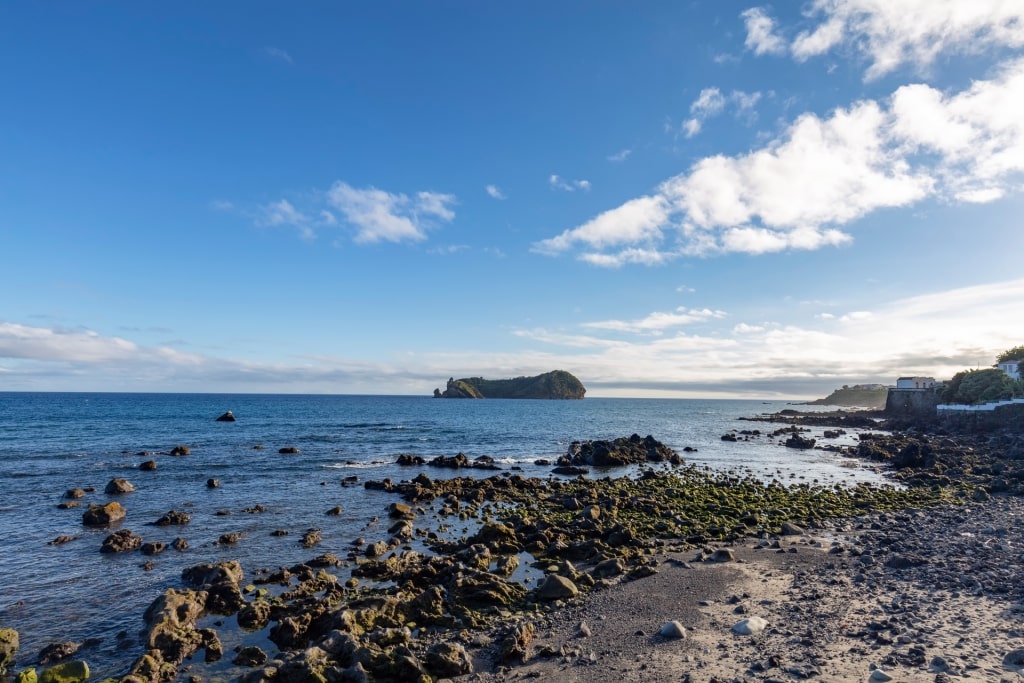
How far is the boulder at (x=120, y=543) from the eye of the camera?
2402 centimetres

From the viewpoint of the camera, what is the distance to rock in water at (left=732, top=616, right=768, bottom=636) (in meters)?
14.4

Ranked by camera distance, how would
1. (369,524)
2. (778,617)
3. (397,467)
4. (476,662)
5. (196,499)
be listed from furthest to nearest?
(397,467), (196,499), (369,524), (778,617), (476,662)

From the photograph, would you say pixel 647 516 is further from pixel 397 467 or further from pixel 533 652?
pixel 397 467

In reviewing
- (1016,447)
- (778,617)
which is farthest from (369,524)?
(1016,447)

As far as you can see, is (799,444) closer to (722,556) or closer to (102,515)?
(722,556)

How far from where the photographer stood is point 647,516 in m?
29.5

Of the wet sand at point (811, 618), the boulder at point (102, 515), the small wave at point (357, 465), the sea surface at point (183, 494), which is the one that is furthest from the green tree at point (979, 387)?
the boulder at point (102, 515)

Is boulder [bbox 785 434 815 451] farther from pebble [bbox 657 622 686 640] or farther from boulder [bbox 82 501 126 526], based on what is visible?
boulder [bbox 82 501 126 526]

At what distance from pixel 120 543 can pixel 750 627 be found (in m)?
26.6

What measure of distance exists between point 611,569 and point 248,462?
4383cm

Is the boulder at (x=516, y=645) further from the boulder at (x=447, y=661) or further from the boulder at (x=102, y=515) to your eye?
the boulder at (x=102, y=515)

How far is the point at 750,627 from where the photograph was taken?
14.5 metres

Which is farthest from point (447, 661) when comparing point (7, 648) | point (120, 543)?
point (120, 543)

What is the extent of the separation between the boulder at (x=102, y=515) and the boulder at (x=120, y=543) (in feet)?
16.5
